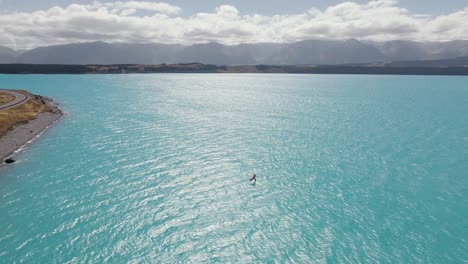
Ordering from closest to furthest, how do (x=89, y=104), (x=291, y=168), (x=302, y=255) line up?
(x=302, y=255) < (x=291, y=168) < (x=89, y=104)

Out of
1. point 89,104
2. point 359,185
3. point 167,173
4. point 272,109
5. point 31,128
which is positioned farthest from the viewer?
point 89,104

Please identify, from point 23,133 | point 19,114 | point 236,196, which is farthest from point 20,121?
point 236,196

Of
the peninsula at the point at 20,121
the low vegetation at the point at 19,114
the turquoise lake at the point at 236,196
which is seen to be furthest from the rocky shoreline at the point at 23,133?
the turquoise lake at the point at 236,196

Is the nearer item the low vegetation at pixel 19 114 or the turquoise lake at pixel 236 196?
the turquoise lake at pixel 236 196

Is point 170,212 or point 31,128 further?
point 31,128

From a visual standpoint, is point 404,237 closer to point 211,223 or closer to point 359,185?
point 359,185

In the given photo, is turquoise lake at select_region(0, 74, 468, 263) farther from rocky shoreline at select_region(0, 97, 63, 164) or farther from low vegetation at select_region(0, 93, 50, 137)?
low vegetation at select_region(0, 93, 50, 137)

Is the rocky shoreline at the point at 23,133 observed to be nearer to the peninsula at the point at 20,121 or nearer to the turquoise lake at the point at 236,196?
the peninsula at the point at 20,121

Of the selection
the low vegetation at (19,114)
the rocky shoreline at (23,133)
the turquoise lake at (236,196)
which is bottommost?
the turquoise lake at (236,196)

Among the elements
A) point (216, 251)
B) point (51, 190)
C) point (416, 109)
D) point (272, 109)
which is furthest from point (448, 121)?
point (51, 190)
